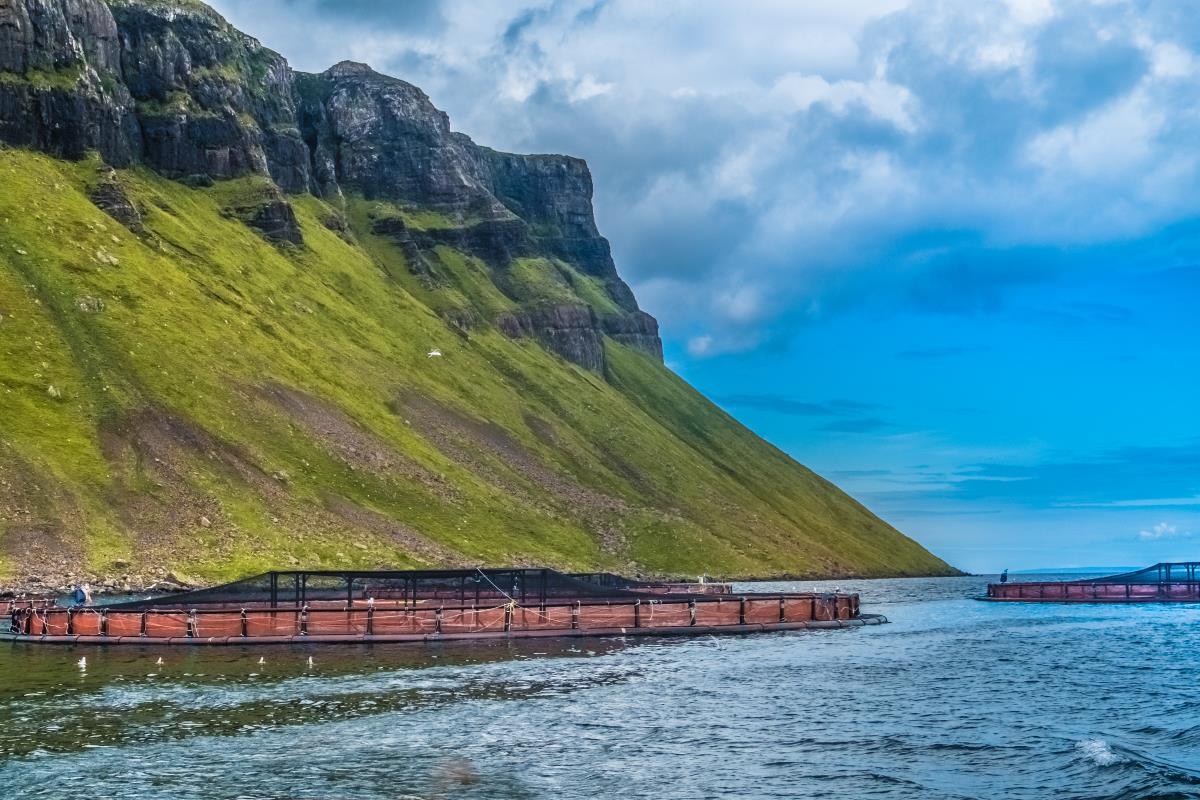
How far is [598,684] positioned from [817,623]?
47.8m

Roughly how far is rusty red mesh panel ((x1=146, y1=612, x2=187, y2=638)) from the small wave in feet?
218

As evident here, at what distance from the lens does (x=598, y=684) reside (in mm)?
66250

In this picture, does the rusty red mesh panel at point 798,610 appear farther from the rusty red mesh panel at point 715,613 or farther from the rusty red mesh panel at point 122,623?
the rusty red mesh panel at point 122,623

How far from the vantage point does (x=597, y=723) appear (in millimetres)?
52812

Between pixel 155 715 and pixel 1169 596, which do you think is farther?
pixel 1169 596

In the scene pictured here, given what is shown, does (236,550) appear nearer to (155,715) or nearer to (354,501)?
(354,501)

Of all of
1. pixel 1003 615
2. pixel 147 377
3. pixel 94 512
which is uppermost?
pixel 147 377

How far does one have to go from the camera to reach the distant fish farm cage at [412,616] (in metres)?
88.8

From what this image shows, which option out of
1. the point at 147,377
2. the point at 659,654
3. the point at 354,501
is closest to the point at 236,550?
the point at 354,501

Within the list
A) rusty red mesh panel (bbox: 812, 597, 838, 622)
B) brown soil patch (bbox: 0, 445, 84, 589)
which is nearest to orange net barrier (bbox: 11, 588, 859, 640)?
rusty red mesh panel (bbox: 812, 597, 838, 622)

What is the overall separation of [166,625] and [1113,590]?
143 m

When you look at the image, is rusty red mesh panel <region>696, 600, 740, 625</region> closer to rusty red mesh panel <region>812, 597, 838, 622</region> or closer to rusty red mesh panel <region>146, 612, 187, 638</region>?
rusty red mesh panel <region>812, 597, 838, 622</region>

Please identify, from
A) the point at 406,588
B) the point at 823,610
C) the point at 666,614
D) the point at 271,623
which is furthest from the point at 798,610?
the point at 271,623

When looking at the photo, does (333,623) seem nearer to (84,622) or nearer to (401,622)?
(401,622)
